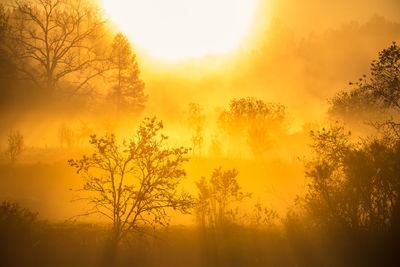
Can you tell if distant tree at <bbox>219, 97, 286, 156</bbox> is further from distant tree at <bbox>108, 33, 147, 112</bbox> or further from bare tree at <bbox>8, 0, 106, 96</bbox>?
bare tree at <bbox>8, 0, 106, 96</bbox>

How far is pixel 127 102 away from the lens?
48656 millimetres

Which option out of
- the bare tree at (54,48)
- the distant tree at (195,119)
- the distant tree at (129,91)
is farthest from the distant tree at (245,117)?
the bare tree at (54,48)

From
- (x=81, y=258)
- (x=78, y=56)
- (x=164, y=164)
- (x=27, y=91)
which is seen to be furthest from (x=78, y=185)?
(x=164, y=164)

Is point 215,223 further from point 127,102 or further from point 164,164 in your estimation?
point 127,102

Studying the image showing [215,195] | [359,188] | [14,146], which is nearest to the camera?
[359,188]

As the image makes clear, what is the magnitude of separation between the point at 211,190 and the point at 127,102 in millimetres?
34448

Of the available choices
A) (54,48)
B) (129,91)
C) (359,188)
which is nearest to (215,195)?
(359,188)

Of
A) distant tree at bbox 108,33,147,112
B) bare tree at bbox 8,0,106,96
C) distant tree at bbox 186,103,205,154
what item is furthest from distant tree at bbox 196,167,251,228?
distant tree at bbox 108,33,147,112

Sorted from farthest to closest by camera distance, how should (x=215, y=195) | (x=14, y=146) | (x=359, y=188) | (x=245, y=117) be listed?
(x=245, y=117) < (x=14, y=146) < (x=215, y=195) < (x=359, y=188)

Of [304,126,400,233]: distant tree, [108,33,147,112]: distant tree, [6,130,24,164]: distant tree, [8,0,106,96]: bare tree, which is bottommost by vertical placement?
[304,126,400,233]: distant tree

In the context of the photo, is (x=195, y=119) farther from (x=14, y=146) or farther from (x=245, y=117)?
(x=14, y=146)

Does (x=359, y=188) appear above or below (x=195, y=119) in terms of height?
below

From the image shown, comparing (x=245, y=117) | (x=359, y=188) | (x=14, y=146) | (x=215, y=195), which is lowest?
(x=359, y=188)

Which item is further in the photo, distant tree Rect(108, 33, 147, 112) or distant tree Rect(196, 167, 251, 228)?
distant tree Rect(108, 33, 147, 112)
